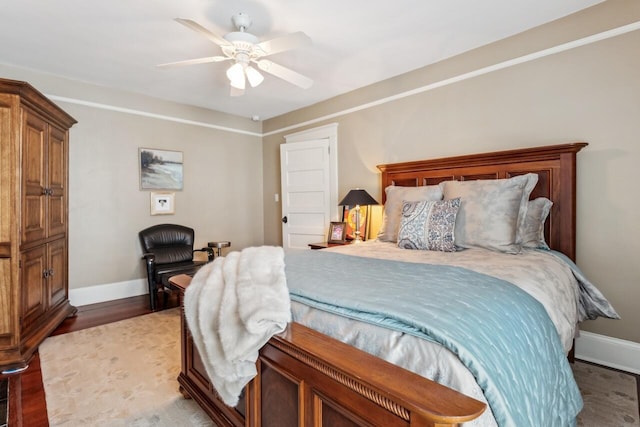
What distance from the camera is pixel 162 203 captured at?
4.32 m

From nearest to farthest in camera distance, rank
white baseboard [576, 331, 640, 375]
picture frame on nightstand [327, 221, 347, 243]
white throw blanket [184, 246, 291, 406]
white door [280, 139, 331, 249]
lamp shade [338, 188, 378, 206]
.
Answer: white throw blanket [184, 246, 291, 406]
white baseboard [576, 331, 640, 375]
lamp shade [338, 188, 378, 206]
picture frame on nightstand [327, 221, 347, 243]
white door [280, 139, 331, 249]

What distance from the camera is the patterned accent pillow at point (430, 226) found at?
7.67ft

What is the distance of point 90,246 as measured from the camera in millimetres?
3775

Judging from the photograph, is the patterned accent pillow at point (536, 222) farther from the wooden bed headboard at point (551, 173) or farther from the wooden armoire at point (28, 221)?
the wooden armoire at point (28, 221)

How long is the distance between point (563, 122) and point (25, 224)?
13.9ft

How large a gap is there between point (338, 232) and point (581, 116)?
2455mm

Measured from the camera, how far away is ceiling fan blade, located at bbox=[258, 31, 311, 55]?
6.97ft

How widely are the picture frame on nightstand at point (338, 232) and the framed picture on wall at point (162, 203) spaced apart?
2.23 m

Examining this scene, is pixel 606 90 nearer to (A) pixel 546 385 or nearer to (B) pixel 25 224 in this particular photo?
(A) pixel 546 385

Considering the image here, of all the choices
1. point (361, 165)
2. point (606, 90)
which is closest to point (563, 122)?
point (606, 90)

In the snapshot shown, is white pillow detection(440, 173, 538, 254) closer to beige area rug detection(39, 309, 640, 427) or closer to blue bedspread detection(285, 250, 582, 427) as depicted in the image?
blue bedspread detection(285, 250, 582, 427)

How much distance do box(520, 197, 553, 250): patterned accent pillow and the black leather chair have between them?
324 cm

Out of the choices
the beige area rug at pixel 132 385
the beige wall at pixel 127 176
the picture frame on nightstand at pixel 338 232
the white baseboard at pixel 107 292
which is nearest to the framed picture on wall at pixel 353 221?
the picture frame on nightstand at pixel 338 232

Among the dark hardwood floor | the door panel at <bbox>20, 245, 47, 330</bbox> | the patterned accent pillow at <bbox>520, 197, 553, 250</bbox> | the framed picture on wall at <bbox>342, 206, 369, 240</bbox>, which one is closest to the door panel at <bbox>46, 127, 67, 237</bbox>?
the door panel at <bbox>20, 245, 47, 330</bbox>
